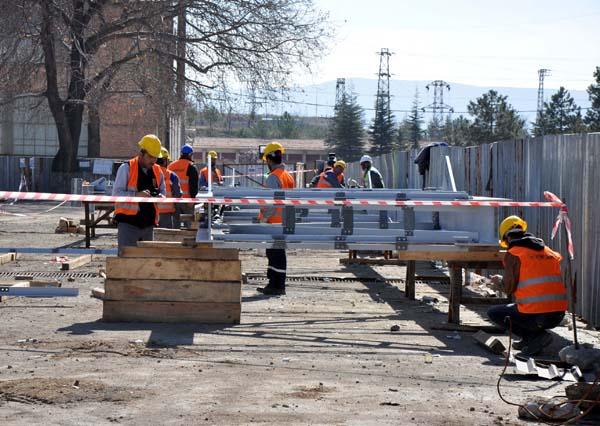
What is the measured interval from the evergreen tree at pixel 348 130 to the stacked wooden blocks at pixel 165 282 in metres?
107

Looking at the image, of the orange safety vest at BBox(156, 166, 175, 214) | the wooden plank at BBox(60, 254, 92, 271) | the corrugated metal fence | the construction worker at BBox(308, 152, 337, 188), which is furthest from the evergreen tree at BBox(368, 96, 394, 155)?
the orange safety vest at BBox(156, 166, 175, 214)

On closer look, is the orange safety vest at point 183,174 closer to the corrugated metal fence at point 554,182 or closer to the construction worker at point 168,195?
the construction worker at point 168,195

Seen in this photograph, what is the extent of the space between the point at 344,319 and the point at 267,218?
2.03m

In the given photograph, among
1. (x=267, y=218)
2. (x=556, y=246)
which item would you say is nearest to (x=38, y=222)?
(x=267, y=218)

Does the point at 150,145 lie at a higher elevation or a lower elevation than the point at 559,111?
lower

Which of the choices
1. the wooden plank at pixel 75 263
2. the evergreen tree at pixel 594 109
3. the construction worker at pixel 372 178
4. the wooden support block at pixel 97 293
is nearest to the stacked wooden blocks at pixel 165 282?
the wooden support block at pixel 97 293

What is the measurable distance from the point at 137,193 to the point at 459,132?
8879cm

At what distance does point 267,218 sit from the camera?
1388cm

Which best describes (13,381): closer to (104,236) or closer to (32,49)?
(104,236)

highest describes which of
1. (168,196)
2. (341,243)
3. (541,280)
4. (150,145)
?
(150,145)

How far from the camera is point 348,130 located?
12006cm

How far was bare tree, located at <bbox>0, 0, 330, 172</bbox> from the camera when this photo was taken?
4562cm

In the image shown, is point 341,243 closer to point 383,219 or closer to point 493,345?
point 383,219

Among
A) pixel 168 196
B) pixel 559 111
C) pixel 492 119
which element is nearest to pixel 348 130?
pixel 559 111
